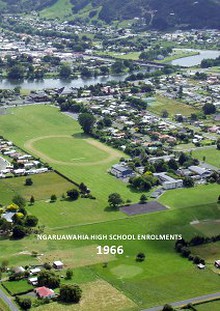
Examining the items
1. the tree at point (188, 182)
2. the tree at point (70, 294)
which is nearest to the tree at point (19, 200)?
the tree at point (188, 182)

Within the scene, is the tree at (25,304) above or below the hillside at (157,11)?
below

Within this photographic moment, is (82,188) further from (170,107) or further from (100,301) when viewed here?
(170,107)

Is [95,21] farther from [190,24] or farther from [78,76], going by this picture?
[78,76]

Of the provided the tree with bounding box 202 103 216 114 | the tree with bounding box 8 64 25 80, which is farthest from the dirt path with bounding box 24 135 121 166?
the tree with bounding box 8 64 25 80

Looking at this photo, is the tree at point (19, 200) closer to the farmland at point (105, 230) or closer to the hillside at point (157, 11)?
the farmland at point (105, 230)

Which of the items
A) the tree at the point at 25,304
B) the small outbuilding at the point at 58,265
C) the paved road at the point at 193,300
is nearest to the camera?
the tree at the point at 25,304

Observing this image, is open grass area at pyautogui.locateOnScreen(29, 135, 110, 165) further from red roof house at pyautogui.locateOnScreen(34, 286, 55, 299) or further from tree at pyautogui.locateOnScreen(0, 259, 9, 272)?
red roof house at pyautogui.locateOnScreen(34, 286, 55, 299)

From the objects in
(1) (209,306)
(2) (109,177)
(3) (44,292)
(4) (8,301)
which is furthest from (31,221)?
(1) (209,306)
